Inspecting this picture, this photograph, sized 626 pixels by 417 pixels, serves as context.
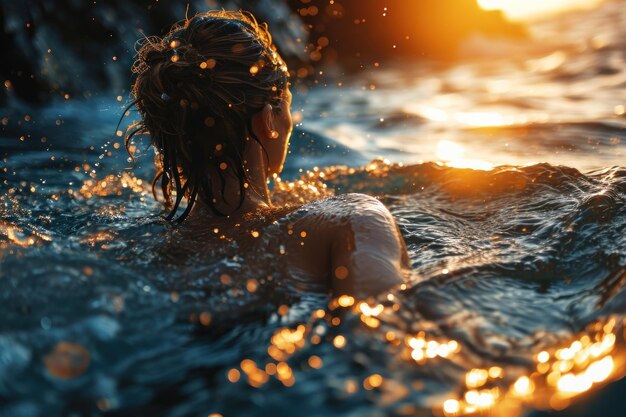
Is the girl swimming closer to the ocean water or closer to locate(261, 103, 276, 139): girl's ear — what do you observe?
locate(261, 103, 276, 139): girl's ear

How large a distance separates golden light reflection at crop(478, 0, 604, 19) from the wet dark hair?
12.5m

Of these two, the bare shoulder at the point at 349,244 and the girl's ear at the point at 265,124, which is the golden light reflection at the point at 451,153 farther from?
the bare shoulder at the point at 349,244

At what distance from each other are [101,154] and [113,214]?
1800 millimetres

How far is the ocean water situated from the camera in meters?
1.96

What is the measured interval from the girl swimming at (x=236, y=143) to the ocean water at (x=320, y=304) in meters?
0.16

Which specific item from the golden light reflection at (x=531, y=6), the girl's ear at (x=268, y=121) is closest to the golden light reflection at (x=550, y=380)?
the girl's ear at (x=268, y=121)

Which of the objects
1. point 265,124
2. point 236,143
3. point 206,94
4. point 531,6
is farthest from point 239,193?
point 531,6

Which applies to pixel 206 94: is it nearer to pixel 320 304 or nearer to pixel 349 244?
pixel 349 244

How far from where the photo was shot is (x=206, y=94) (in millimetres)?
3123

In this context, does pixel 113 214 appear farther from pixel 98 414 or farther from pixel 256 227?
pixel 98 414

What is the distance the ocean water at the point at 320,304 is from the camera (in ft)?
6.42

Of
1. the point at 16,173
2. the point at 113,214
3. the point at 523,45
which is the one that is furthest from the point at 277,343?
the point at 523,45

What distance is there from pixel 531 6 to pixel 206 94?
1752 cm

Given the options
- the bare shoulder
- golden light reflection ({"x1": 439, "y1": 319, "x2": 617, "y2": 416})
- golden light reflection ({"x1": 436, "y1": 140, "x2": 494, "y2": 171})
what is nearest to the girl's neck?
the bare shoulder
